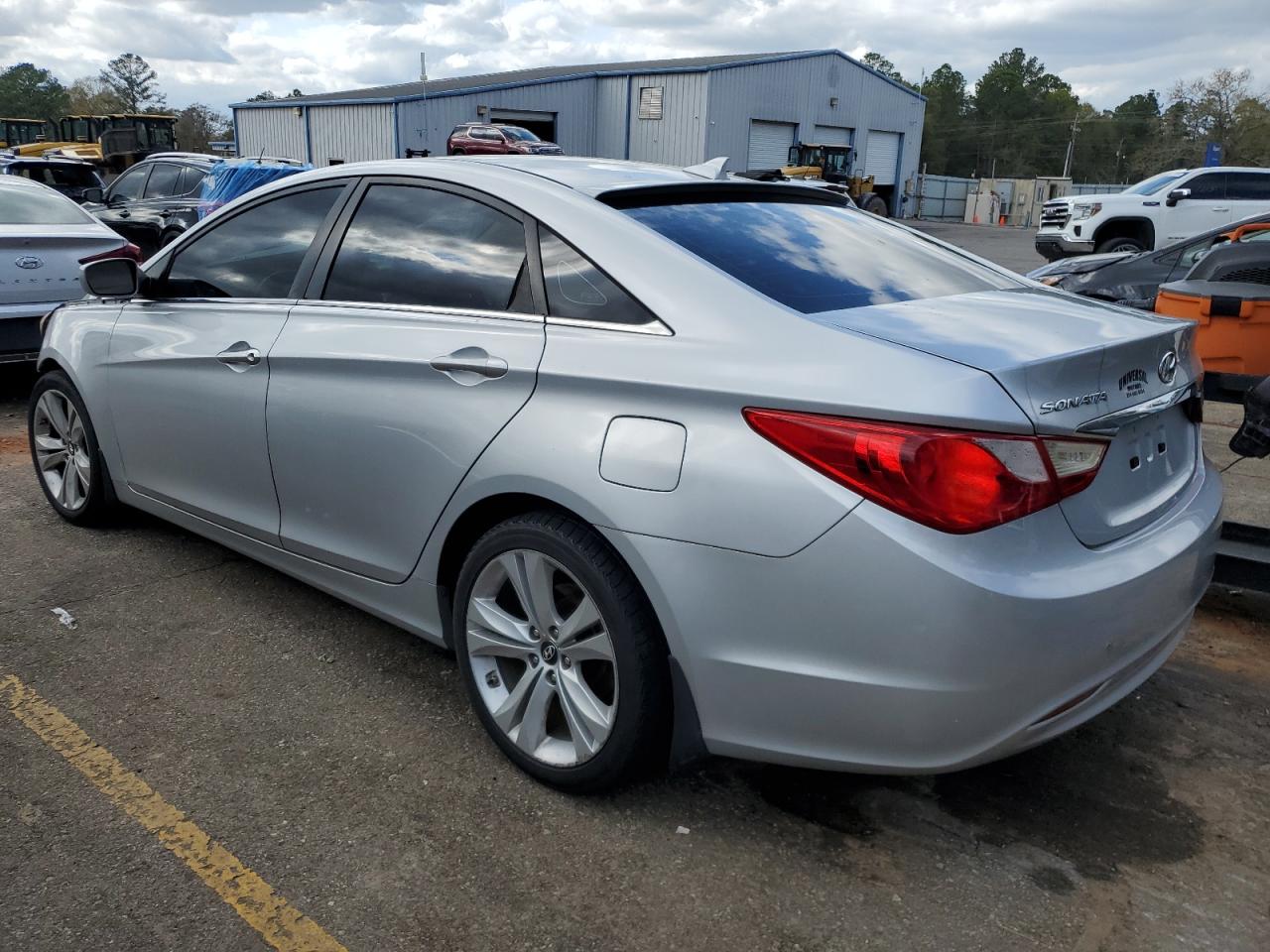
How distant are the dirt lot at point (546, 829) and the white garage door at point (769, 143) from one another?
121 feet

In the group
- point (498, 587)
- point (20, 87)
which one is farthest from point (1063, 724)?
point (20, 87)

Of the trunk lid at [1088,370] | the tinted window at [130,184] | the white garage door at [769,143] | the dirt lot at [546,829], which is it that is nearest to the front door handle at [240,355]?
the dirt lot at [546,829]

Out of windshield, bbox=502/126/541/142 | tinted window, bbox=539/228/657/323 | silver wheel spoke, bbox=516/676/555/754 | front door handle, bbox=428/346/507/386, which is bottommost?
silver wheel spoke, bbox=516/676/555/754

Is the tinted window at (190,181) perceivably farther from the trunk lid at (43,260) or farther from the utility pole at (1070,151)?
the utility pole at (1070,151)

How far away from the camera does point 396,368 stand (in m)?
2.91

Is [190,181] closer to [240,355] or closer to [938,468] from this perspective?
[240,355]

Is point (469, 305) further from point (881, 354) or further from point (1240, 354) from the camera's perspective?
point (1240, 354)

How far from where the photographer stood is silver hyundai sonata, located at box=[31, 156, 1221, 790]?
2.08m

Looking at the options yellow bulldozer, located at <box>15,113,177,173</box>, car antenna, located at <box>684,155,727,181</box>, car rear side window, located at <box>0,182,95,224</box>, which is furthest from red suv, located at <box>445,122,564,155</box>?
car antenna, located at <box>684,155,727,181</box>

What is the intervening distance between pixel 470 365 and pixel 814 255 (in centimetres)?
96

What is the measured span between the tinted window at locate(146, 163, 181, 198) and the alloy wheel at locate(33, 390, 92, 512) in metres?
10.3

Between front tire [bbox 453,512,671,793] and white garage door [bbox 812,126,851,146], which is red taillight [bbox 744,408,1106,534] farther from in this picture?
white garage door [bbox 812,126,851,146]

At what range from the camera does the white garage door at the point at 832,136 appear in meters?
41.2

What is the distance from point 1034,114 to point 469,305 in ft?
383
